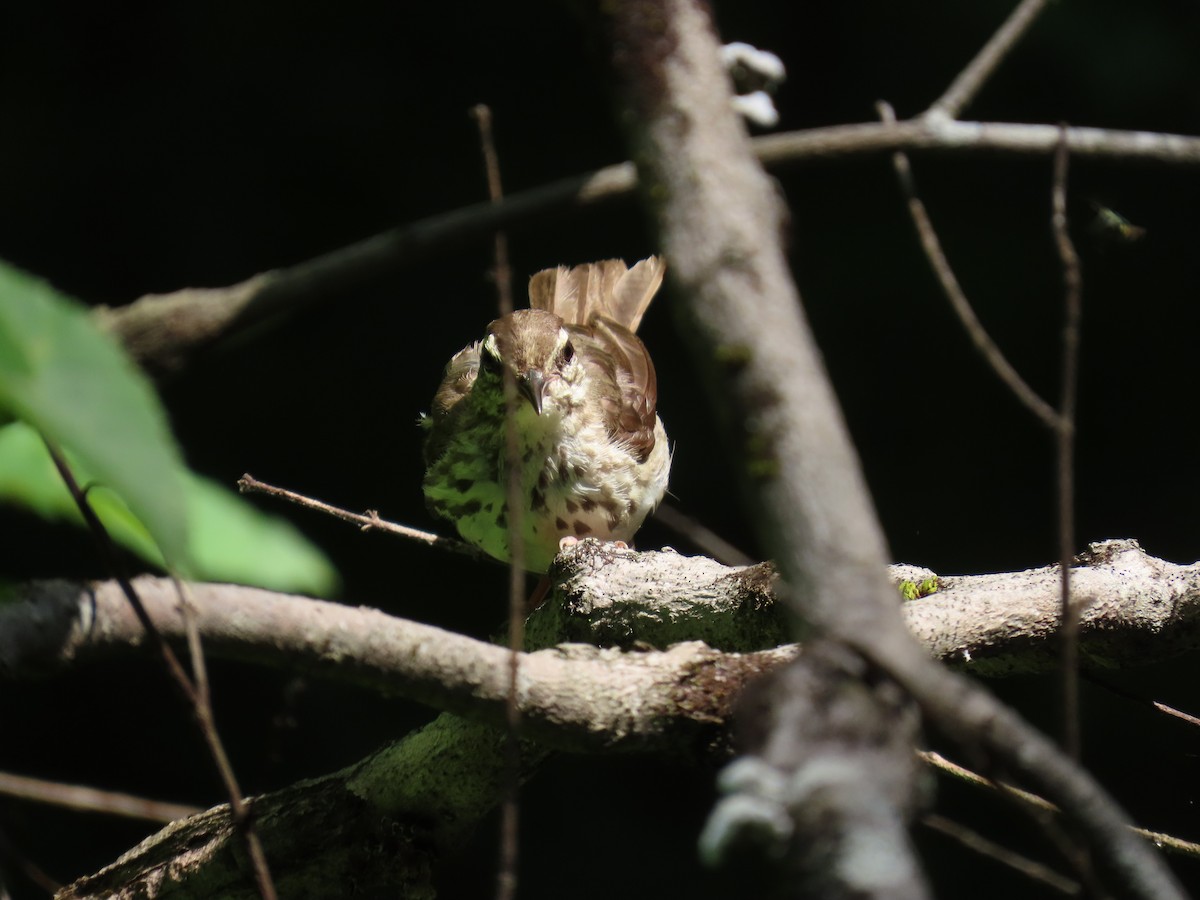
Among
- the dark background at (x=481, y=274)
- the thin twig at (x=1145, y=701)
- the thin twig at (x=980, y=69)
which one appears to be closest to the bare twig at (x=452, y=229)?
the thin twig at (x=980, y=69)

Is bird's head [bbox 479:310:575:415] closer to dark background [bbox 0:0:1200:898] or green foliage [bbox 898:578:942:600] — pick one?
green foliage [bbox 898:578:942:600]

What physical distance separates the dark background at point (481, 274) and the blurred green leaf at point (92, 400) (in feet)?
13.0

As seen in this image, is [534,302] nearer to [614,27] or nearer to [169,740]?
[169,740]

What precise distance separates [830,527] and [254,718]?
4.38m

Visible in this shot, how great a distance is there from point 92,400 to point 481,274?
13.5ft

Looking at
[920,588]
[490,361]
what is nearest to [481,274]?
[490,361]

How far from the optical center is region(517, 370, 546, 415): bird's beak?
3.02 meters

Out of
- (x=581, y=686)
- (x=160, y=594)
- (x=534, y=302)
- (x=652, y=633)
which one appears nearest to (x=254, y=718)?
(x=534, y=302)

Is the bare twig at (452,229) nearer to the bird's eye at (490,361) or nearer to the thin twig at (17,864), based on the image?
the thin twig at (17,864)

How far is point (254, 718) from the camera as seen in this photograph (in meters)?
4.77

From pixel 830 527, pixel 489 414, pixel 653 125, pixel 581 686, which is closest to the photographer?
pixel 830 527

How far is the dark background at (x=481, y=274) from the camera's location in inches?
180

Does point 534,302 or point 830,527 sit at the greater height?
point 534,302

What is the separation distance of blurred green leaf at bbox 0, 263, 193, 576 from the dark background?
397 centimetres
